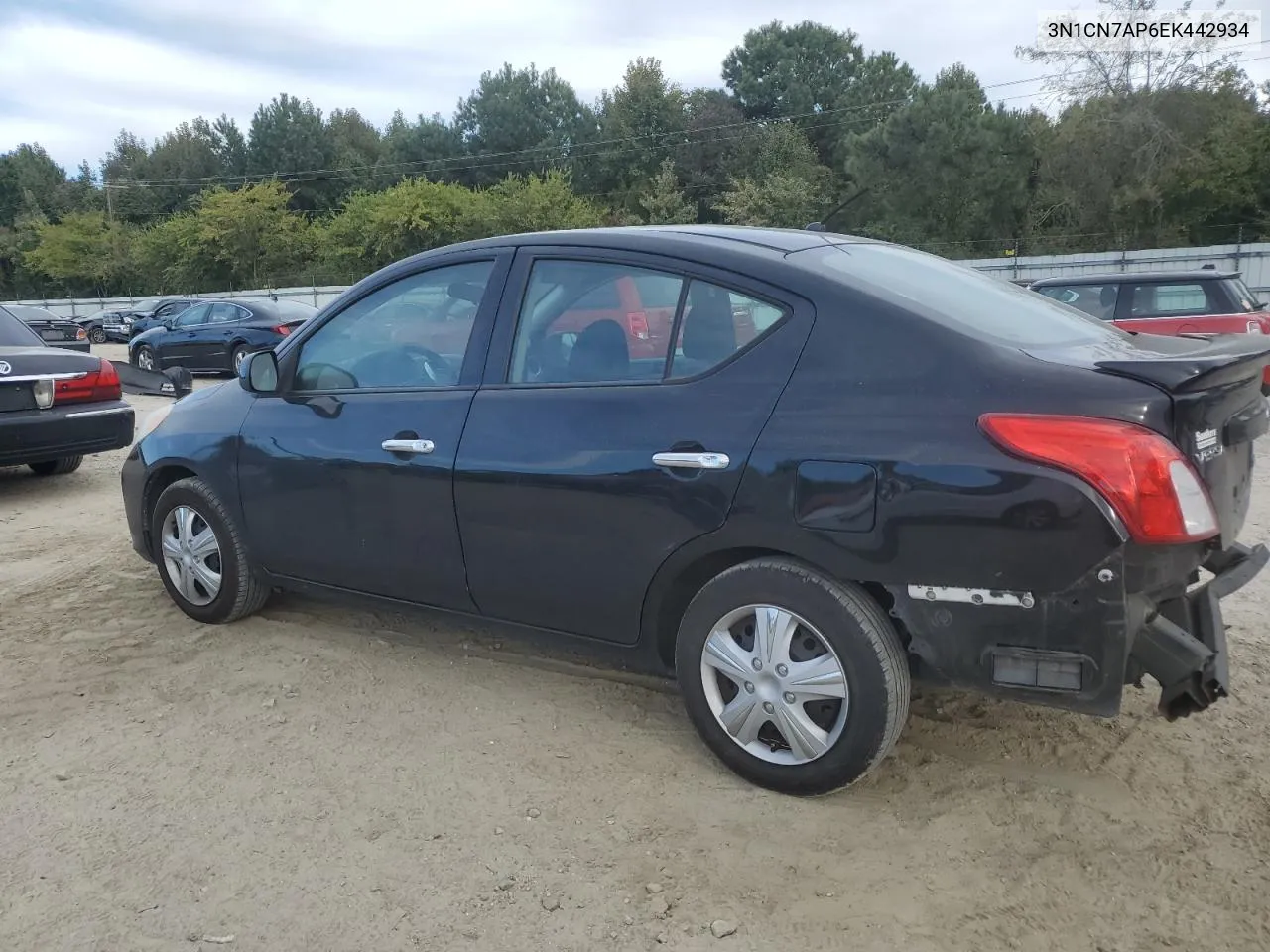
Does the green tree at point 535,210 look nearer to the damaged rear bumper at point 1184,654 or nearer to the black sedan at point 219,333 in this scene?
the black sedan at point 219,333

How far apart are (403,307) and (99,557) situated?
307cm

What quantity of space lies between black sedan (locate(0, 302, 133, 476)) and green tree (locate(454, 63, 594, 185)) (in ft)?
197

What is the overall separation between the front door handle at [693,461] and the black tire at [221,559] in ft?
7.25

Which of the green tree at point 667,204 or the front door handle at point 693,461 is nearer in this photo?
the front door handle at point 693,461

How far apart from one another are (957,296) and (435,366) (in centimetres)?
186

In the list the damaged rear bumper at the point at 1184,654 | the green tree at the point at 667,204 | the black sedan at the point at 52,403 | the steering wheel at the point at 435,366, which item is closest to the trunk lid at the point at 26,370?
the black sedan at the point at 52,403

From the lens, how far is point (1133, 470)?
250cm

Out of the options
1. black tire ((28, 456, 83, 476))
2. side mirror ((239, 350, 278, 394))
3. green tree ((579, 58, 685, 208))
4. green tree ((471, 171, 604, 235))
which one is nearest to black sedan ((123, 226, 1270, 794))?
side mirror ((239, 350, 278, 394))

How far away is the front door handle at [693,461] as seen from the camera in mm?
3004

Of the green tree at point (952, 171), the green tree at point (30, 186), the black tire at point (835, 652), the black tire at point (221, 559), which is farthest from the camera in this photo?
the green tree at point (30, 186)

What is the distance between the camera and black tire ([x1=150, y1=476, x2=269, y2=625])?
4.44m

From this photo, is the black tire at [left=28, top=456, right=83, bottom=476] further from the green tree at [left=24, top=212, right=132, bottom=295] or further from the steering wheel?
the green tree at [left=24, top=212, right=132, bottom=295]

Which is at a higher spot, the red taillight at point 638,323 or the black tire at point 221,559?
the red taillight at point 638,323

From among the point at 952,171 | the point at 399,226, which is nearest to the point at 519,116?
the point at 399,226
